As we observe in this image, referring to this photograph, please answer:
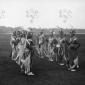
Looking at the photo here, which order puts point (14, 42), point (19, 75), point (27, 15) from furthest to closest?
1. point (27, 15)
2. point (14, 42)
3. point (19, 75)

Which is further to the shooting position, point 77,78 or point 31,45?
point 31,45

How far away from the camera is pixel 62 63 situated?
15922mm

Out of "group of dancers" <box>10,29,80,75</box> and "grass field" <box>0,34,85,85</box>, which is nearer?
"grass field" <box>0,34,85,85</box>

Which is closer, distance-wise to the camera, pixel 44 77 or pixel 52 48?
pixel 44 77

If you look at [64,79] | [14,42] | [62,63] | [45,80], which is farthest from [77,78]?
[14,42]

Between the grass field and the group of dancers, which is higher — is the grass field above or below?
→ below

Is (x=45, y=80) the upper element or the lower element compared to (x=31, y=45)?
lower

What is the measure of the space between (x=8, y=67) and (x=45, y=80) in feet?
13.6

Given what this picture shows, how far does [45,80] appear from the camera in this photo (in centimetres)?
1096

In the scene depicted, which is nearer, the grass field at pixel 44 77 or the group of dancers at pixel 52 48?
the grass field at pixel 44 77

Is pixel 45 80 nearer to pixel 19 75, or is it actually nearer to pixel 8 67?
pixel 19 75

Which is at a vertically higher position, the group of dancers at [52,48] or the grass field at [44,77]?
the group of dancers at [52,48]

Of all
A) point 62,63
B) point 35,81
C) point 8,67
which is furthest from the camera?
point 62,63

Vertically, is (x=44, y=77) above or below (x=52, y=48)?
below
